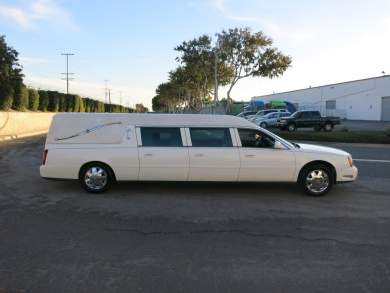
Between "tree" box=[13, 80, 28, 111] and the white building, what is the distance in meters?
44.3

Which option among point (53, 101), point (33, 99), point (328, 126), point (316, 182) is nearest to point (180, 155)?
point (316, 182)

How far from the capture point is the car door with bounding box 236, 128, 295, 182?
8.74 meters

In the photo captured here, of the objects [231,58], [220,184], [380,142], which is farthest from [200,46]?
[220,184]

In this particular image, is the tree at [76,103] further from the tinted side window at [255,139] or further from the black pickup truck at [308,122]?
the tinted side window at [255,139]

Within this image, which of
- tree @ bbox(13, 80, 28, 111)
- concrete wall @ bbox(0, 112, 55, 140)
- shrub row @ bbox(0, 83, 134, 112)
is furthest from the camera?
tree @ bbox(13, 80, 28, 111)

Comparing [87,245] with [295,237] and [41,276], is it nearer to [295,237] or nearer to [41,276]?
[41,276]

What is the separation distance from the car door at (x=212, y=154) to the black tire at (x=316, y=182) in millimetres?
1383

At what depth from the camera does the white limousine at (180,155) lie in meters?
8.71

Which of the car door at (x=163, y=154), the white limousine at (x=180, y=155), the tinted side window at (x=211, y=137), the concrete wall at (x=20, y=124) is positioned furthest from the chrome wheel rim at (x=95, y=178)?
the concrete wall at (x=20, y=124)

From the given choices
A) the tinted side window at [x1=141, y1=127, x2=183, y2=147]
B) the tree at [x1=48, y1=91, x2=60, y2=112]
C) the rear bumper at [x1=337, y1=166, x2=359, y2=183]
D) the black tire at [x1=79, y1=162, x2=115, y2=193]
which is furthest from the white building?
the black tire at [x1=79, y1=162, x2=115, y2=193]

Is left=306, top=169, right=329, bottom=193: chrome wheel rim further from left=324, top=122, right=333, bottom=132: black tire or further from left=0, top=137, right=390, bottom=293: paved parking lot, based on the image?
left=324, top=122, right=333, bottom=132: black tire

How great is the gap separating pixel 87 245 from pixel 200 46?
42880 millimetres

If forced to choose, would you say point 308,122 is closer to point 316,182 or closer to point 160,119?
point 316,182

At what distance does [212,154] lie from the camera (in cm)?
871
